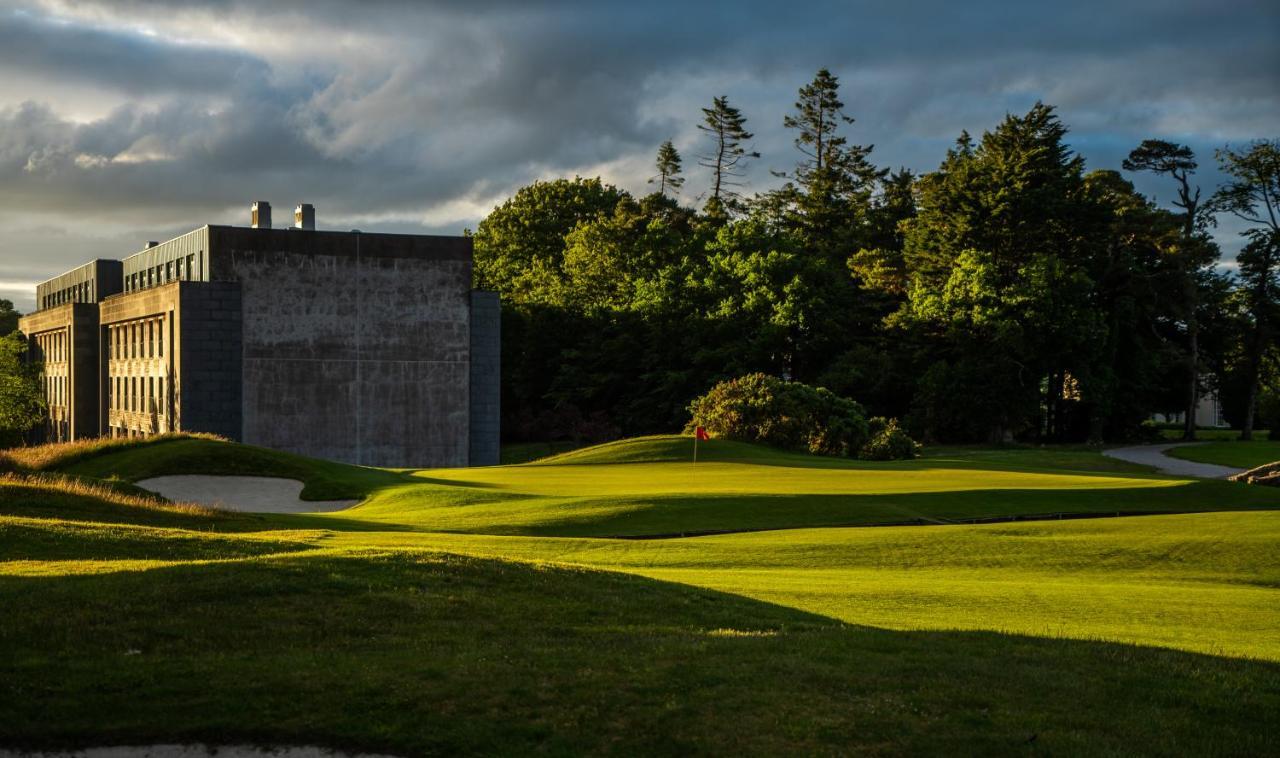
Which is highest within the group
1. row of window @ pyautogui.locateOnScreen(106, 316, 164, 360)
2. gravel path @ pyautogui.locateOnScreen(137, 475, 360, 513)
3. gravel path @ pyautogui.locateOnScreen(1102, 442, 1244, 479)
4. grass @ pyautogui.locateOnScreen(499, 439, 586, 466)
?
row of window @ pyautogui.locateOnScreen(106, 316, 164, 360)

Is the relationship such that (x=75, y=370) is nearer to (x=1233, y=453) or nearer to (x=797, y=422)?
(x=797, y=422)

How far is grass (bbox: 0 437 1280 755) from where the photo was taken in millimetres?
8938

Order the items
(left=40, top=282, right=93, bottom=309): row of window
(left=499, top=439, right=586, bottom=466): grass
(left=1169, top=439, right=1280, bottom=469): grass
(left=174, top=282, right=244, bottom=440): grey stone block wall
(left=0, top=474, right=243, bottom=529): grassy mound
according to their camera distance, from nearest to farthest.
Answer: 1. (left=0, top=474, right=243, bottom=529): grassy mound
2. (left=1169, top=439, right=1280, bottom=469): grass
3. (left=174, top=282, right=244, bottom=440): grey stone block wall
4. (left=499, top=439, right=586, bottom=466): grass
5. (left=40, top=282, right=93, bottom=309): row of window

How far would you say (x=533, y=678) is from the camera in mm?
9883

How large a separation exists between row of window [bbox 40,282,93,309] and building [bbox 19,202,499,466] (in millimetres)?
31291

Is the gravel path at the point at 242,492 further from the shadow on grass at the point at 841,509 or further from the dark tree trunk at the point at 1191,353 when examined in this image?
the dark tree trunk at the point at 1191,353

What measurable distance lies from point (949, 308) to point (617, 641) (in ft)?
178

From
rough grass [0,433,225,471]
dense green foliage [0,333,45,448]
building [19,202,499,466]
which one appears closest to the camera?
rough grass [0,433,225,471]

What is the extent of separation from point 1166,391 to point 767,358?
2502 cm

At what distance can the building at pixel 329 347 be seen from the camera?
5728 centimetres

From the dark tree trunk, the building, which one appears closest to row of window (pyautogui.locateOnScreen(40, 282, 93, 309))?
the building

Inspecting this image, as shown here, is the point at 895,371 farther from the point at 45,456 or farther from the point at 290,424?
the point at 45,456

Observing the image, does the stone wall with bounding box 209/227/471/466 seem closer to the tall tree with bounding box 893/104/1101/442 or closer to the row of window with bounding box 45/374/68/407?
the tall tree with bounding box 893/104/1101/442

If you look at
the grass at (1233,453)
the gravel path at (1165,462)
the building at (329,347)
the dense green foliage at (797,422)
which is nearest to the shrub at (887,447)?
the dense green foliage at (797,422)
